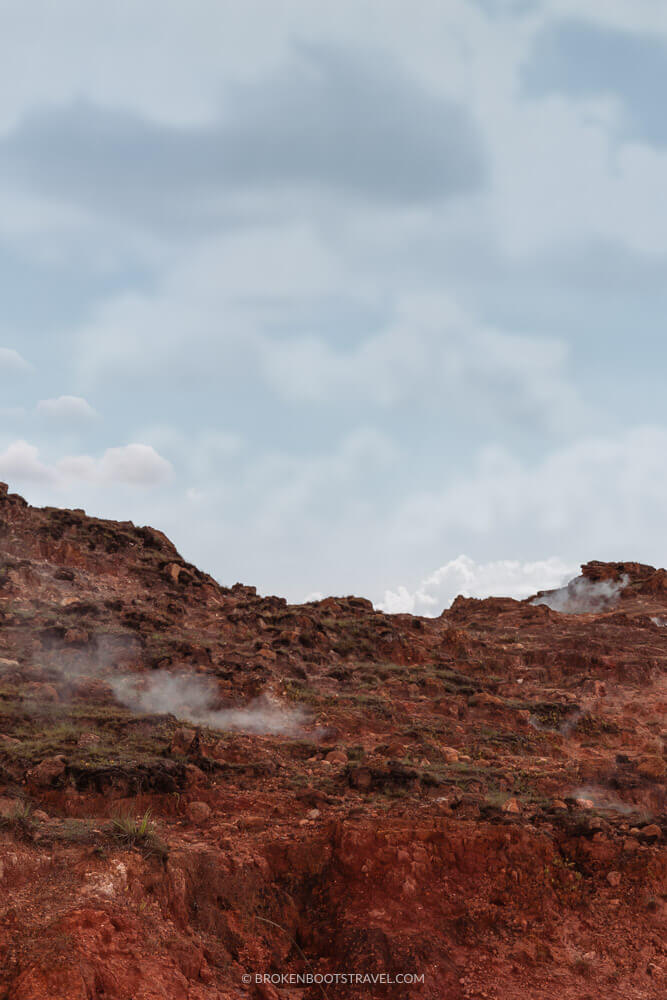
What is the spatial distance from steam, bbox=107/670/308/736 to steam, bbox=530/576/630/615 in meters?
19.6

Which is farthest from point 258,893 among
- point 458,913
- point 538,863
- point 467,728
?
point 467,728

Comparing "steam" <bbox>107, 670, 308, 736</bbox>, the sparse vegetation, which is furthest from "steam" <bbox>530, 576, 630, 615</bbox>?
the sparse vegetation

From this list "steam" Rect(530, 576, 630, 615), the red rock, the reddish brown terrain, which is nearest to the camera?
the reddish brown terrain

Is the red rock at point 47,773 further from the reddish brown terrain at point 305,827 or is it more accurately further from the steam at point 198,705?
the steam at point 198,705

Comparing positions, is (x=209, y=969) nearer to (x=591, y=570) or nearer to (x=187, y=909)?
(x=187, y=909)

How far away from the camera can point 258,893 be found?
6.51 meters

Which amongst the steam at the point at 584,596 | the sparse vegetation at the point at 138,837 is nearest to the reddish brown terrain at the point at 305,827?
the sparse vegetation at the point at 138,837

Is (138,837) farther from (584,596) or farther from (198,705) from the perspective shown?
(584,596)

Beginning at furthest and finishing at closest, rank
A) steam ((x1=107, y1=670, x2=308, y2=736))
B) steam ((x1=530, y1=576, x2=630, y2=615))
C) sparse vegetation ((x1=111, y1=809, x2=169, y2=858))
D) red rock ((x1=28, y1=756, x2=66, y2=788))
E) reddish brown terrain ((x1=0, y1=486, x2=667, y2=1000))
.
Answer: steam ((x1=530, y1=576, x2=630, y2=615)) → steam ((x1=107, y1=670, x2=308, y2=736)) → red rock ((x1=28, y1=756, x2=66, y2=788)) → sparse vegetation ((x1=111, y1=809, x2=169, y2=858)) → reddish brown terrain ((x1=0, y1=486, x2=667, y2=1000))

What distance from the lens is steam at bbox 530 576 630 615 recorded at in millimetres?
30297

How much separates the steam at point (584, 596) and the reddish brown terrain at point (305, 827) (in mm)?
14126

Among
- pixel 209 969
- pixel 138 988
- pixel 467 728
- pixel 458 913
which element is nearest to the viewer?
pixel 138 988

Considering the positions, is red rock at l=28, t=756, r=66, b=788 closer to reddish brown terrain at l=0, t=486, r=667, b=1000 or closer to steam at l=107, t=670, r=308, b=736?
reddish brown terrain at l=0, t=486, r=667, b=1000

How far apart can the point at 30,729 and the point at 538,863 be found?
23.2 ft
